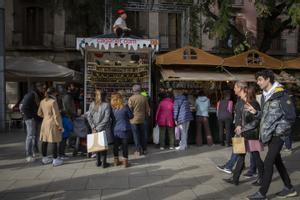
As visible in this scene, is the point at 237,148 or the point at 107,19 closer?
the point at 237,148

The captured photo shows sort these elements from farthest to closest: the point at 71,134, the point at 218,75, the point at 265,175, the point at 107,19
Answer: the point at 107,19, the point at 218,75, the point at 71,134, the point at 265,175

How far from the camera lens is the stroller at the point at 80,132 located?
375 inches

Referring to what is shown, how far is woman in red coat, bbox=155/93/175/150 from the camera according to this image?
1076 centimetres

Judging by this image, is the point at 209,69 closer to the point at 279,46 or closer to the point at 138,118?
the point at 138,118

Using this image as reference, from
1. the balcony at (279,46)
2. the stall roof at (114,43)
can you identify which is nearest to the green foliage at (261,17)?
the stall roof at (114,43)

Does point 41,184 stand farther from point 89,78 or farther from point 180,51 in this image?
point 180,51

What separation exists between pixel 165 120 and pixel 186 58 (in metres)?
2.38

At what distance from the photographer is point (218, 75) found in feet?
40.5

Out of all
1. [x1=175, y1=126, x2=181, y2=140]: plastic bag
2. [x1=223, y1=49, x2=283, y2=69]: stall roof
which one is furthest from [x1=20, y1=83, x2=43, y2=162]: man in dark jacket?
[x1=223, y1=49, x2=283, y2=69]: stall roof

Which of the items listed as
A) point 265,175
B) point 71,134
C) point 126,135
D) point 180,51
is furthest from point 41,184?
point 180,51

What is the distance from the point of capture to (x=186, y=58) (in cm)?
1207

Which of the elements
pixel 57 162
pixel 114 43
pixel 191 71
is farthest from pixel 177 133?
pixel 57 162

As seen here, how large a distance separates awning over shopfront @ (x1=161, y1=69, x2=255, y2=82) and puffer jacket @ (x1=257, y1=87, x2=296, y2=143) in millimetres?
5681

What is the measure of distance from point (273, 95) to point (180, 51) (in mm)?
6448
